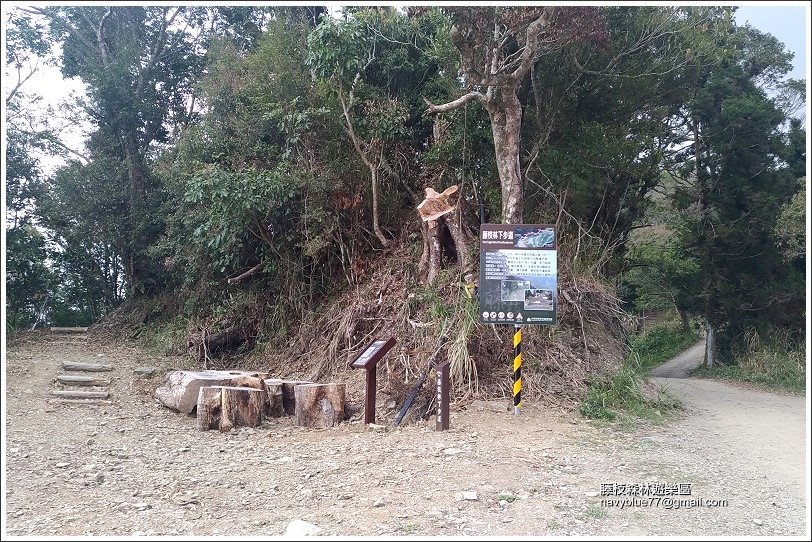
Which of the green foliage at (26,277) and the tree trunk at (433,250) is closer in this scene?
the tree trunk at (433,250)

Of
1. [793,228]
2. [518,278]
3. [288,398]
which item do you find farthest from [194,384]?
[793,228]

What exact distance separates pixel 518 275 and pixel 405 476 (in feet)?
10.0

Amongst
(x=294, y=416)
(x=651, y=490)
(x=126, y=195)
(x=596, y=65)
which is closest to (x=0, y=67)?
(x=294, y=416)

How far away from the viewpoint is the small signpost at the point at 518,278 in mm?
7305

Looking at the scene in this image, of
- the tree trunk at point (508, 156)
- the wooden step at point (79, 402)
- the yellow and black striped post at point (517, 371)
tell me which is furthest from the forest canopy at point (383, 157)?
the wooden step at point (79, 402)

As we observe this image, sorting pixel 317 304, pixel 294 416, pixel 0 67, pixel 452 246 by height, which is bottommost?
pixel 294 416

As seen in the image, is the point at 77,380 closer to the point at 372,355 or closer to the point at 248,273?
the point at 248,273

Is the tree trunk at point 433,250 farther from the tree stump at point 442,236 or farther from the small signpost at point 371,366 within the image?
the small signpost at point 371,366

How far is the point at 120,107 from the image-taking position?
1519cm

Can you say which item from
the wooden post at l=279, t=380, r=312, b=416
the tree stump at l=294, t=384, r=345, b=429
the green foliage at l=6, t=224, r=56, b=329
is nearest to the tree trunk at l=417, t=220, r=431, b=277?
the wooden post at l=279, t=380, r=312, b=416

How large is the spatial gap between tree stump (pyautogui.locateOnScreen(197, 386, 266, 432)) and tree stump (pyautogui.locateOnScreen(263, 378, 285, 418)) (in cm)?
51

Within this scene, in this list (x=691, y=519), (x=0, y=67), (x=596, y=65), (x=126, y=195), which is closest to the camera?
(x=691, y=519)

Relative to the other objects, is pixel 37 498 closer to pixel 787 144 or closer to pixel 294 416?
pixel 294 416

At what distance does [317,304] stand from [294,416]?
379 centimetres
